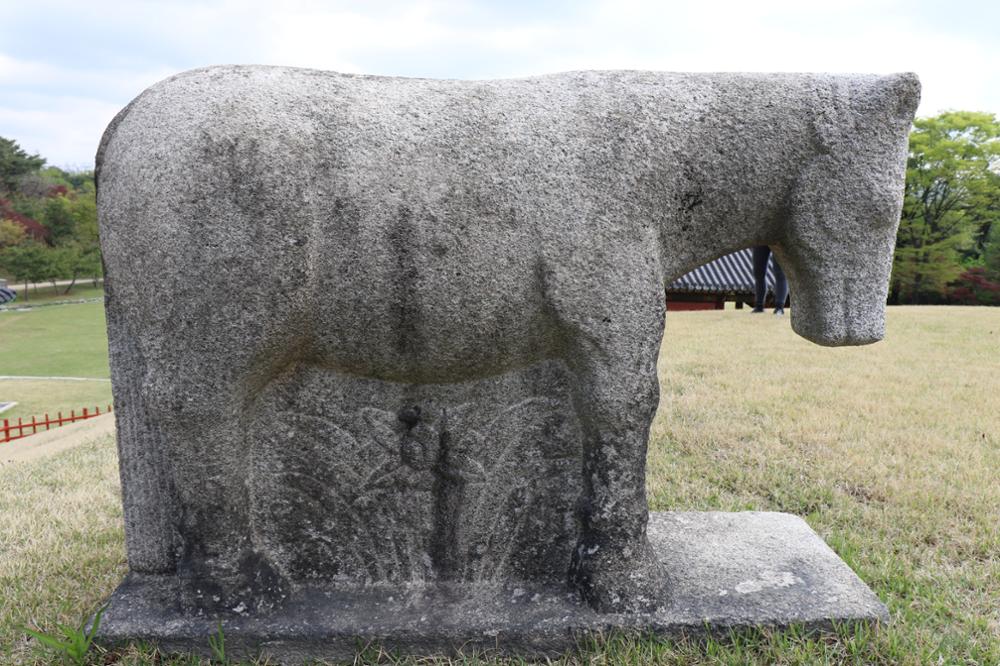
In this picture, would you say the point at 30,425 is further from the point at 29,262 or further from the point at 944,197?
the point at 944,197

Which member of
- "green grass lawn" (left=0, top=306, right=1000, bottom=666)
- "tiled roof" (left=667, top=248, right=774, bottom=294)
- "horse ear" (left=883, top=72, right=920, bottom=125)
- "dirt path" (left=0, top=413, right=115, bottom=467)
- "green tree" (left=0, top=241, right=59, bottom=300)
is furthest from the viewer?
"green tree" (left=0, top=241, right=59, bottom=300)

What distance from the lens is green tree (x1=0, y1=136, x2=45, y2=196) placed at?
25.6 meters

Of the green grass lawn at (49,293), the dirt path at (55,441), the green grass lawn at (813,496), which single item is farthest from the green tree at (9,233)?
the green grass lawn at (813,496)

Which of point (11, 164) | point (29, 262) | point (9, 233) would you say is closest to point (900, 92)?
point (29, 262)

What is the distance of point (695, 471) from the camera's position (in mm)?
3521

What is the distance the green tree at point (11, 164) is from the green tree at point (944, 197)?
3091cm

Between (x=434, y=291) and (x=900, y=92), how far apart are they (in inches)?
53.9

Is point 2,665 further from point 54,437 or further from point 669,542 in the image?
point 54,437

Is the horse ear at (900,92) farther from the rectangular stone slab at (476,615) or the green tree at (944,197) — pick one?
the green tree at (944,197)

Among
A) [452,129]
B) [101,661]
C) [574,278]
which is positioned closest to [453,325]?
[574,278]

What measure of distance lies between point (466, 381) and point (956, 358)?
6546mm

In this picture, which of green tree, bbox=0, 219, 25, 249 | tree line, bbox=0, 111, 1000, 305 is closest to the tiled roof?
tree line, bbox=0, 111, 1000, 305

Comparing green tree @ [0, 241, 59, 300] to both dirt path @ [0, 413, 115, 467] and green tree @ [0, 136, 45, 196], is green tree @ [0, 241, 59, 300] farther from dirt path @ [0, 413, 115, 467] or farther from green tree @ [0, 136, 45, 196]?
dirt path @ [0, 413, 115, 467]

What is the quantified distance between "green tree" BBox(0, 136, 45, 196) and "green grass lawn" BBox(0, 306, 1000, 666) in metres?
27.4
